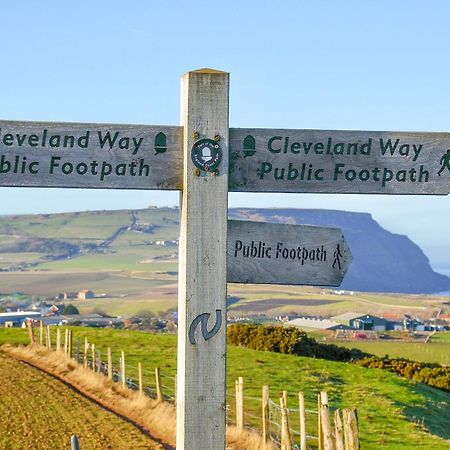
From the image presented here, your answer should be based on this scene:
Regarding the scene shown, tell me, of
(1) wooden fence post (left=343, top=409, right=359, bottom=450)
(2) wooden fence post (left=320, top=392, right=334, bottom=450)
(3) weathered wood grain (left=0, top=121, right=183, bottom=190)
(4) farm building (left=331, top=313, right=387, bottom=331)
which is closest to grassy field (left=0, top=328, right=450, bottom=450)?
(2) wooden fence post (left=320, top=392, right=334, bottom=450)

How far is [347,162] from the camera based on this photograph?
254 inches

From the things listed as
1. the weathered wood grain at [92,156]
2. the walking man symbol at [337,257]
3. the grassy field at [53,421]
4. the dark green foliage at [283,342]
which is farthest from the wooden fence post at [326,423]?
the dark green foliage at [283,342]

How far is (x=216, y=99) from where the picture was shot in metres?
6.10

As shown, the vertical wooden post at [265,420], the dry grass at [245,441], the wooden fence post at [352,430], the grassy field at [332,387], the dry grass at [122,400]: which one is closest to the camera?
the wooden fence post at [352,430]

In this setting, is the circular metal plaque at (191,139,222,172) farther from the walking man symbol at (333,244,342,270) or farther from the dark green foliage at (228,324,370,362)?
the dark green foliage at (228,324,370,362)

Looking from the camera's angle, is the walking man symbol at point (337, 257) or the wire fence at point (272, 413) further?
the wire fence at point (272, 413)

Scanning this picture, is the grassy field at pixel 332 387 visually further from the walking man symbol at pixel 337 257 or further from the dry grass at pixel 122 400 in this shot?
the walking man symbol at pixel 337 257

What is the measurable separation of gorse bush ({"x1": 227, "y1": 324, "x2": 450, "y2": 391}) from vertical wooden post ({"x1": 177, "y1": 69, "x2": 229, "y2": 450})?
34535 millimetres

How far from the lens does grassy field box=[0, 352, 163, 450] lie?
1895 cm

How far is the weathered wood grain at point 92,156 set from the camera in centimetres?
619

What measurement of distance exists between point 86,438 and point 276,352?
2233 cm

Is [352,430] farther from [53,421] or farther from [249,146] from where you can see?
[249,146]

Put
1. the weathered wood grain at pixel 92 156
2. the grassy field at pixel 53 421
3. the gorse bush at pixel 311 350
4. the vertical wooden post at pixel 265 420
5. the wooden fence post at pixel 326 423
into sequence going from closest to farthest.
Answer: the weathered wood grain at pixel 92 156, the wooden fence post at pixel 326 423, the vertical wooden post at pixel 265 420, the grassy field at pixel 53 421, the gorse bush at pixel 311 350

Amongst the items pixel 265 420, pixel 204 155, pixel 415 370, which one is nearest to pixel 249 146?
pixel 204 155
